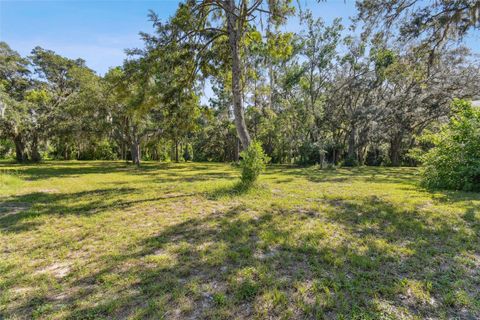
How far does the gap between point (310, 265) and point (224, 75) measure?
6935 mm

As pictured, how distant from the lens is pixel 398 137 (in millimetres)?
20406

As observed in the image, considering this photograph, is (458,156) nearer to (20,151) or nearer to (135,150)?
(135,150)

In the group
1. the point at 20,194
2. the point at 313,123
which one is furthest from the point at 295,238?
the point at 313,123

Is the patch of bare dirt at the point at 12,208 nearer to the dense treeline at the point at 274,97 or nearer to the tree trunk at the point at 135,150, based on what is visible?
the dense treeline at the point at 274,97

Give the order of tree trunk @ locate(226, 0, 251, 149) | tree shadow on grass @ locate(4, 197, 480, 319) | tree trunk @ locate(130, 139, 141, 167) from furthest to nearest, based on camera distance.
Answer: tree trunk @ locate(130, 139, 141, 167) < tree trunk @ locate(226, 0, 251, 149) < tree shadow on grass @ locate(4, 197, 480, 319)

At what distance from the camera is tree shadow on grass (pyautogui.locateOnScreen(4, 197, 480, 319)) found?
1.90m

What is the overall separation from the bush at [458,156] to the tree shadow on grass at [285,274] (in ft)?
11.7

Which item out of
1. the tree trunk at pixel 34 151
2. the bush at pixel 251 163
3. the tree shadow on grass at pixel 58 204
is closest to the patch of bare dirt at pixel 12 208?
the tree shadow on grass at pixel 58 204

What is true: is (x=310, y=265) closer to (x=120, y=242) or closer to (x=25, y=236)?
(x=120, y=242)

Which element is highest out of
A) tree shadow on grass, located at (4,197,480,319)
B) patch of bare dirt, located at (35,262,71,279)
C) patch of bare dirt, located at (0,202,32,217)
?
patch of bare dirt, located at (0,202,32,217)

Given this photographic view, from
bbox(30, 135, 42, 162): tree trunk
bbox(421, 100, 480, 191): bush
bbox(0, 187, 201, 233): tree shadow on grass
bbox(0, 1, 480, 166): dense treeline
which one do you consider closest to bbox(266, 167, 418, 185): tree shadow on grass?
bbox(421, 100, 480, 191): bush

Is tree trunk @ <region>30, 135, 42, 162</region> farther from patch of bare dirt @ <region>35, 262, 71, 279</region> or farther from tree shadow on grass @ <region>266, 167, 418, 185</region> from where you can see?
patch of bare dirt @ <region>35, 262, 71, 279</region>

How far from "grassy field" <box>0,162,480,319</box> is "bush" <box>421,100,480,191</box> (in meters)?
1.90

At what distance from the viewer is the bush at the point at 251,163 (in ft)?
20.2
